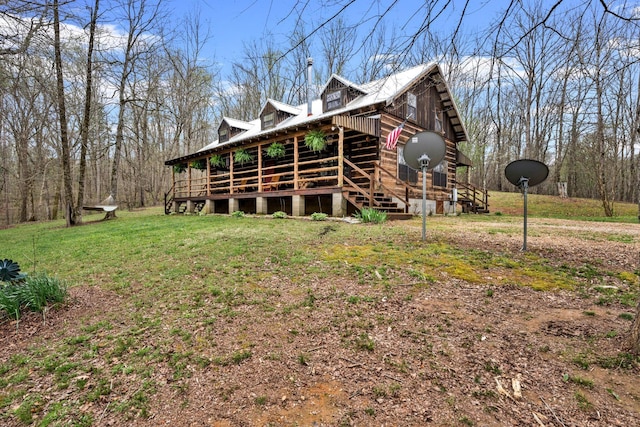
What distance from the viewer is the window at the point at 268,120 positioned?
17234mm

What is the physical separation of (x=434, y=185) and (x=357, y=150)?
5296 mm

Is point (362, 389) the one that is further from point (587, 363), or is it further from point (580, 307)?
point (580, 307)

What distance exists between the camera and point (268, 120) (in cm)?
1752

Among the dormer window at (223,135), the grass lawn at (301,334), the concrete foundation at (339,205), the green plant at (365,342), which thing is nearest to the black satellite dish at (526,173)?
the grass lawn at (301,334)

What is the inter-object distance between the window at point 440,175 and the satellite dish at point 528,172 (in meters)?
11.1

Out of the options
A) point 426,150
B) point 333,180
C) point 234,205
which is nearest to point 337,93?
point 333,180

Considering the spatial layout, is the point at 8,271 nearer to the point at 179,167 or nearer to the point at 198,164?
the point at 198,164

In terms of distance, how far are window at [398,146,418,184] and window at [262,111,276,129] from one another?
7518 millimetres

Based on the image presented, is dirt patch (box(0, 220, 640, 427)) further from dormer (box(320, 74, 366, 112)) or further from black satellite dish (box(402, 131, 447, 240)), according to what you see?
dormer (box(320, 74, 366, 112))

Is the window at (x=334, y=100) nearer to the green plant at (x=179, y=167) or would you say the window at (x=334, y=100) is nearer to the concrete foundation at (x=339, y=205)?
the concrete foundation at (x=339, y=205)

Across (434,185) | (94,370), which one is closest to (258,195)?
(434,185)

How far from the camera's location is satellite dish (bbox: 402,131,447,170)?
6.46 metres

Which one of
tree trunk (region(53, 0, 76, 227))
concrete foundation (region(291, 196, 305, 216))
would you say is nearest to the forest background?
tree trunk (region(53, 0, 76, 227))

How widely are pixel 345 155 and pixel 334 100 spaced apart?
2822 millimetres
